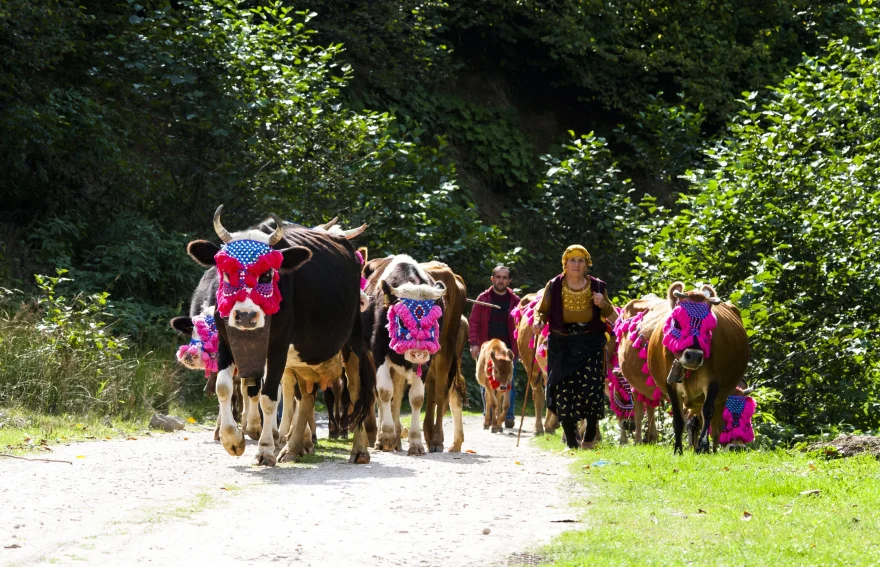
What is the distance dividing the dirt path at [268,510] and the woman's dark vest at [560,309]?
180 cm

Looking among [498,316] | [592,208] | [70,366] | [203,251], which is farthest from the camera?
[592,208]

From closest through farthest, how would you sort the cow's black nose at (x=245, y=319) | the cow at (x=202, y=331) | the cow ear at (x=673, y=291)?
1. the cow's black nose at (x=245, y=319)
2. the cow ear at (x=673, y=291)
3. the cow at (x=202, y=331)

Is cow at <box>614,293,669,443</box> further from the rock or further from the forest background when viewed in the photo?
the rock

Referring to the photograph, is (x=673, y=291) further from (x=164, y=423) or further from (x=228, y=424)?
(x=164, y=423)

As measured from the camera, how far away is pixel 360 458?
36.8 feet

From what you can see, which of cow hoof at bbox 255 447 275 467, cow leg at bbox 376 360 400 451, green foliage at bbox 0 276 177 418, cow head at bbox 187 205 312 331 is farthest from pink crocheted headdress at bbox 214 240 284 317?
green foliage at bbox 0 276 177 418

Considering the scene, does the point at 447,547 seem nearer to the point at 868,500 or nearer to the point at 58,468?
the point at 868,500

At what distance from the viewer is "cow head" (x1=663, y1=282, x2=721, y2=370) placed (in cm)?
1155

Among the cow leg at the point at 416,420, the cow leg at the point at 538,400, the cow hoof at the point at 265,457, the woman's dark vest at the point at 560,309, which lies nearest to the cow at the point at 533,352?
the cow leg at the point at 538,400

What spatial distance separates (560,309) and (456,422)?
1747 millimetres

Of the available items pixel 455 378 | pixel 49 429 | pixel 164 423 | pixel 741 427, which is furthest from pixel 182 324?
pixel 741 427

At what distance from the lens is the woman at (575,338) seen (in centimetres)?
1284

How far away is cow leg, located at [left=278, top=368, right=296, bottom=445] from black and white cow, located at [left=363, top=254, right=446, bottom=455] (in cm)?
86

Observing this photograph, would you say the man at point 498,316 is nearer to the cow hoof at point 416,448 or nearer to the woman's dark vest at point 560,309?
the woman's dark vest at point 560,309
